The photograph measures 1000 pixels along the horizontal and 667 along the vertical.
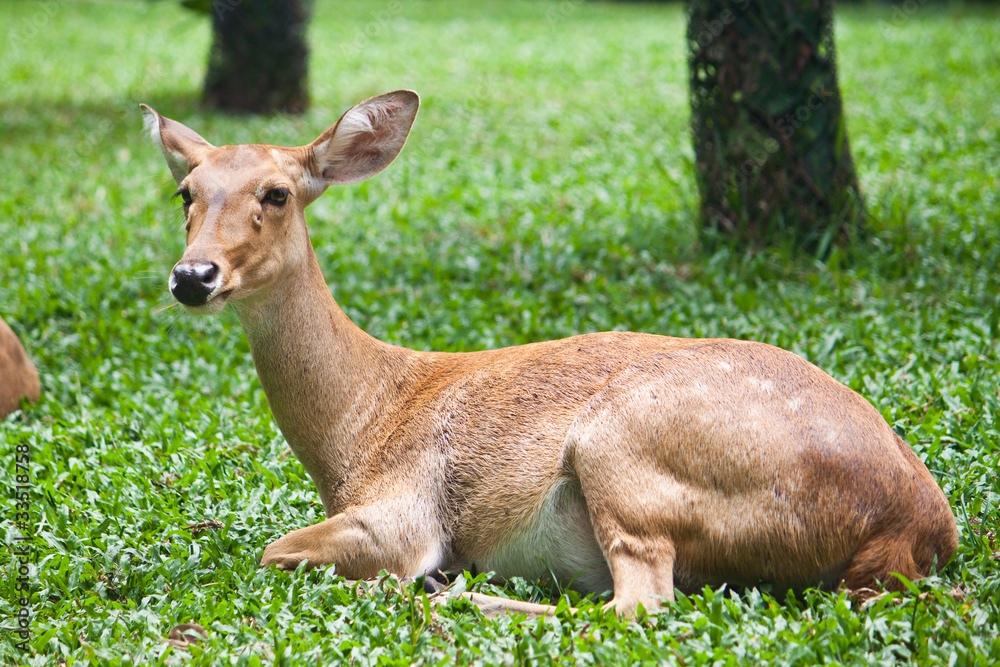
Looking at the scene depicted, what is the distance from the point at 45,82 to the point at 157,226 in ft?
21.2

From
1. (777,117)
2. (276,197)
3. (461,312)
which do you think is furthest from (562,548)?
(777,117)

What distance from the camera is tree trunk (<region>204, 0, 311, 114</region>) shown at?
36.1 ft

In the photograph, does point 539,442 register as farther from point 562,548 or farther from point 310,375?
point 310,375

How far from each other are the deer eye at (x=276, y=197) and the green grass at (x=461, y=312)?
126cm

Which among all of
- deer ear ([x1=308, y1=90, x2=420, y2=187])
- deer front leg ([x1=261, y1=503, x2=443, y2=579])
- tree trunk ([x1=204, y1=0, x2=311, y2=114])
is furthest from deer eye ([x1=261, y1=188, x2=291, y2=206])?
tree trunk ([x1=204, y1=0, x2=311, y2=114])

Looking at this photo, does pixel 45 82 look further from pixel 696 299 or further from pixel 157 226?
pixel 696 299

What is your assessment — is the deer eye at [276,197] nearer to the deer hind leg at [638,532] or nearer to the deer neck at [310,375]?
the deer neck at [310,375]

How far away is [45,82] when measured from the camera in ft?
42.2

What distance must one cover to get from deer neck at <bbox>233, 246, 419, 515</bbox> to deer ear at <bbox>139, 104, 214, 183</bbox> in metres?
0.57

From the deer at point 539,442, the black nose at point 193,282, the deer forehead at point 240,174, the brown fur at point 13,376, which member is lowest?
the brown fur at point 13,376

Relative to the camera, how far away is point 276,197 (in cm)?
347

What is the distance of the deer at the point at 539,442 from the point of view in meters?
3.04

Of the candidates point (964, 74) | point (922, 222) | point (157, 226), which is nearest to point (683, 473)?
point (922, 222)

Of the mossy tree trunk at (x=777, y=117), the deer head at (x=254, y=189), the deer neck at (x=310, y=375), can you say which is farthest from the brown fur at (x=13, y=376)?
the mossy tree trunk at (x=777, y=117)
